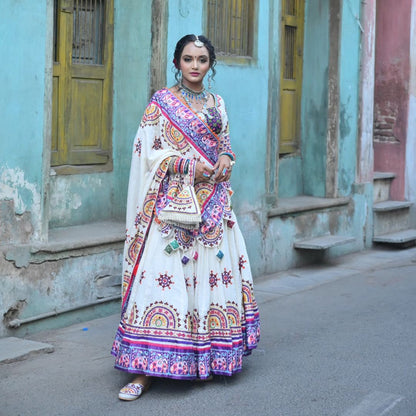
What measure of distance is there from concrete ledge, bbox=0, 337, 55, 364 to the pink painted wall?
6969 millimetres

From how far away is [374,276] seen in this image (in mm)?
9078

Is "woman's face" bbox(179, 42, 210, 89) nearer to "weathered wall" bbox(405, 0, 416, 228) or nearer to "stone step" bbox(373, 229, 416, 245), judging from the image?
"stone step" bbox(373, 229, 416, 245)

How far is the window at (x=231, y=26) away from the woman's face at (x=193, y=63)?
3080 mm

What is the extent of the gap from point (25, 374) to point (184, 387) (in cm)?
99

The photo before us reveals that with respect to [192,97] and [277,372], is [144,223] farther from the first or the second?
[277,372]

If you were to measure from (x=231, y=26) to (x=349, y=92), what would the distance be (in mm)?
2280

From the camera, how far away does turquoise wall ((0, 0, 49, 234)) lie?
603cm

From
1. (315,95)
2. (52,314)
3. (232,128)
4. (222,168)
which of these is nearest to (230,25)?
(232,128)

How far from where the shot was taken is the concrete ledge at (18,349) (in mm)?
5629

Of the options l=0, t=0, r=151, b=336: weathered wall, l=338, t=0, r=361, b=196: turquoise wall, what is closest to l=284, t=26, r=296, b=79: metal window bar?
l=338, t=0, r=361, b=196: turquoise wall

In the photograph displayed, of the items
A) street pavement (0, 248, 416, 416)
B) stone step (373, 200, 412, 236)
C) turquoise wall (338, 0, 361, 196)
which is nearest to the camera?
street pavement (0, 248, 416, 416)

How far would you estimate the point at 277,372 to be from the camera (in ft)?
18.1

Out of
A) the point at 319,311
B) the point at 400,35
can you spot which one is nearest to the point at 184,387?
the point at 319,311

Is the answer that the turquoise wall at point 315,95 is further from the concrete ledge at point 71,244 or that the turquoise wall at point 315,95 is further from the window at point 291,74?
the concrete ledge at point 71,244
